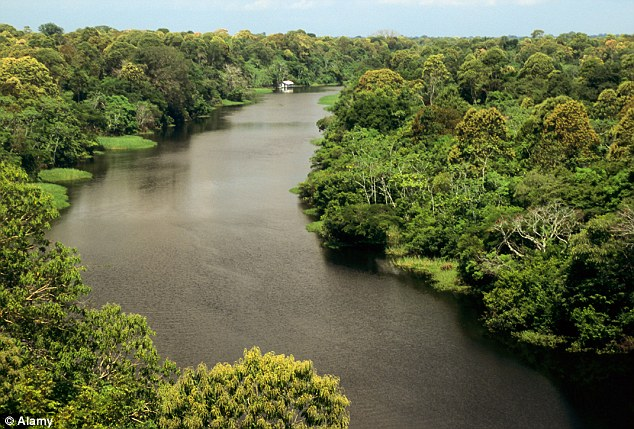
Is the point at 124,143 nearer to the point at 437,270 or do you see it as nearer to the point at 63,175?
the point at 63,175

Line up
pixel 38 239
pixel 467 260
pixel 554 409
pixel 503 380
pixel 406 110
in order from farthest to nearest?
pixel 406 110, pixel 467 260, pixel 503 380, pixel 554 409, pixel 38 239

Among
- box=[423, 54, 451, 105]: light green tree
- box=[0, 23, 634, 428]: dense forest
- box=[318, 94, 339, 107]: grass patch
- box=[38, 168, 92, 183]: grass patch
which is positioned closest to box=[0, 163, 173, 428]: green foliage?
box=[0, 23, 634, 428]: dense forest

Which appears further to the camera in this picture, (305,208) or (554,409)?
(305,208)

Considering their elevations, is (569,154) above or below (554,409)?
above

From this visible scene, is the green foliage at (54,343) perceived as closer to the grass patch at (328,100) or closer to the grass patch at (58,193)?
the grass patch at (58,193)

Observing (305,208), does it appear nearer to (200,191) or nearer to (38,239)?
(200,191)

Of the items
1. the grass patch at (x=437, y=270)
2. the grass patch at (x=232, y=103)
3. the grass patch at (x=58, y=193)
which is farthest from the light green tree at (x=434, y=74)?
the grass patch at (x=437, y=270)

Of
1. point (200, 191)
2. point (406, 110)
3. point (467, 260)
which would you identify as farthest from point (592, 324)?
point (406, 110)
